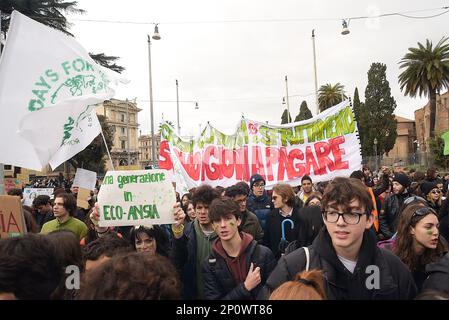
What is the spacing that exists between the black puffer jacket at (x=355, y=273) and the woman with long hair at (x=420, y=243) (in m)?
1.01

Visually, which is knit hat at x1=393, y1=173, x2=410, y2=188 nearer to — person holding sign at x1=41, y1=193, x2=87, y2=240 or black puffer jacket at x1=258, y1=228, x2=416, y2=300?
black puffer jacket at x1=258, y1=228, x2=416, y2=300

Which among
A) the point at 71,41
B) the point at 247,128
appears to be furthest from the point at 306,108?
the point at 71,41

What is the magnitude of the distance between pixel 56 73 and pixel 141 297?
3.84 metres

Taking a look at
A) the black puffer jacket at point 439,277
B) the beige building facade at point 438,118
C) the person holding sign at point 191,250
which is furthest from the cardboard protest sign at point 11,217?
the beige building facade at point 438,118

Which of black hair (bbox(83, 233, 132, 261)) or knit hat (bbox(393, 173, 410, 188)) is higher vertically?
knit hat (bbox(393, 173, 410, 188))

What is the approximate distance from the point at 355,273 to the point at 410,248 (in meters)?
1.33

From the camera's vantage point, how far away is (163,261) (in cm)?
167

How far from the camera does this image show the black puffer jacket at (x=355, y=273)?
81.2 inches

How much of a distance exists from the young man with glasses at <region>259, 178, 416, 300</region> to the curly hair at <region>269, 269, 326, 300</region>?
0.38 meters

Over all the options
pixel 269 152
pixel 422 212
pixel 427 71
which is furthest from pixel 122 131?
pixel 422 212

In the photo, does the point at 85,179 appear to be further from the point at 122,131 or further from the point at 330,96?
the point at 122,131

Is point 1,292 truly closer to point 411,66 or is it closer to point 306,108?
point 411,66

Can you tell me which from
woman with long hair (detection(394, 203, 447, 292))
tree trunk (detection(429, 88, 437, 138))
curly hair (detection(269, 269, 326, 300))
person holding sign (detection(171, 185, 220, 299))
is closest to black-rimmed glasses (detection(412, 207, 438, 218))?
woman with long hair (detection(394, 203, 447, 292))

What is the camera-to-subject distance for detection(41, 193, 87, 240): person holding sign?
452 centimetres
